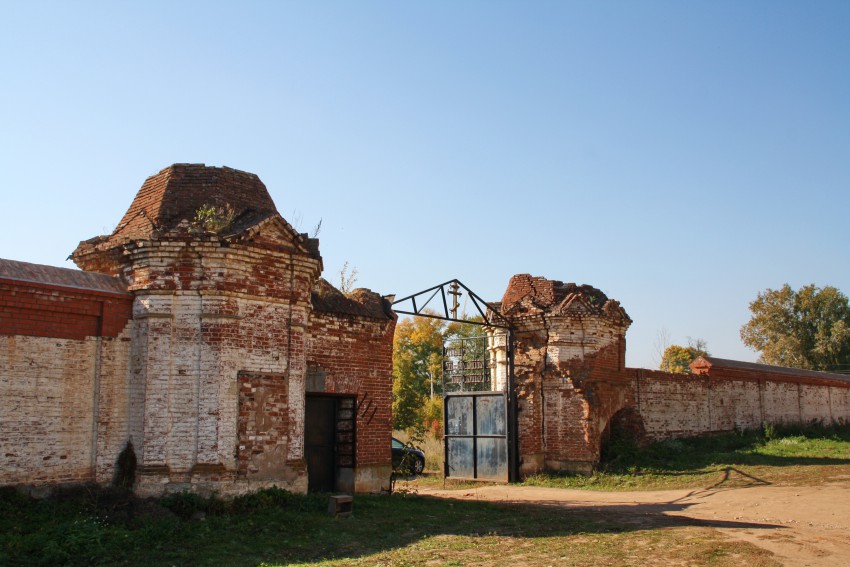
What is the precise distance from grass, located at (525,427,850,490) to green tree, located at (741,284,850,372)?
25097 millimetres

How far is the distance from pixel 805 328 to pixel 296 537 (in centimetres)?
4327

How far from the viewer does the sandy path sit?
859cm

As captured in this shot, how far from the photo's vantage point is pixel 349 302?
13219mm

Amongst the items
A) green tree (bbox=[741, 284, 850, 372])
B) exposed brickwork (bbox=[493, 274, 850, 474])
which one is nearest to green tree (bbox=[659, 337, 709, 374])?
green tree (bbox=[741, 284, 850, 372])

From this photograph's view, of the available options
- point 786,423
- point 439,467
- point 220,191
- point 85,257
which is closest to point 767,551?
point 220,191

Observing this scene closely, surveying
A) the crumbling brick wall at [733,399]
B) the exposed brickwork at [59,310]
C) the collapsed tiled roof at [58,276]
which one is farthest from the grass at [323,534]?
the crumbling brick wall at [733,399]

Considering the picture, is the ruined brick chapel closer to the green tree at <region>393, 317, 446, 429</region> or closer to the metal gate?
the metal gate

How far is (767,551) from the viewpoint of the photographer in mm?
8242

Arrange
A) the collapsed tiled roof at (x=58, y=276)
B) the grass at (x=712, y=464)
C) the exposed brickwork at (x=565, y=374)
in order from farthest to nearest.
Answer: the exposed brickwork at (x=565, y=374)
the grass at (x=712, y=464)
the collapsed tiled roof at (x=58, y=276)

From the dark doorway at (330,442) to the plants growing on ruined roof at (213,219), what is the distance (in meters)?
3.62

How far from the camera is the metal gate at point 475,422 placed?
678 inches

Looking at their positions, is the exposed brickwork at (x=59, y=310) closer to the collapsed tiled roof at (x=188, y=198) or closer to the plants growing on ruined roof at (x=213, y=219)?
the collapsed tiled roof at (x=188, y=198)

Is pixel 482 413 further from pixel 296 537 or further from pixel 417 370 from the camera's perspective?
pixel 417 370

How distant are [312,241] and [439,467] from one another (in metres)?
13.2
